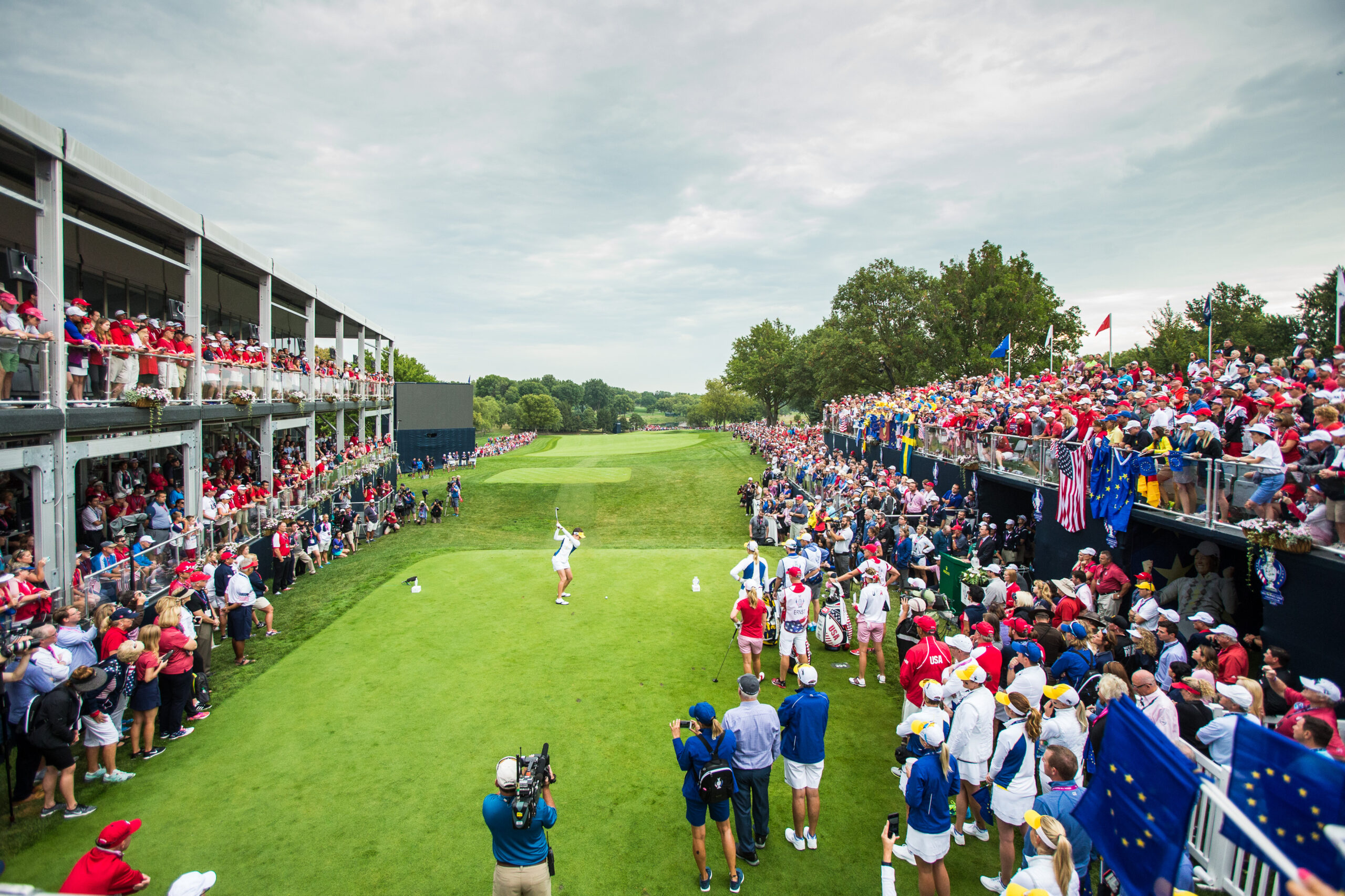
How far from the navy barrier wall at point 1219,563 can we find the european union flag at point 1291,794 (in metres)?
5.40

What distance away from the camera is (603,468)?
43750 mm

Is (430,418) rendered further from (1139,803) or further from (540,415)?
(540,415)

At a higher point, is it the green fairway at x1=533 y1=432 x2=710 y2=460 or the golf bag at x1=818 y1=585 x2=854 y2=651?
the green fairway at x1=533 y1=432 x2=710 y2=460

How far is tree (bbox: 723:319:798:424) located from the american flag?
64732 millimetres

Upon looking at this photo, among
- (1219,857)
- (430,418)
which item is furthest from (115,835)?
(430,418)

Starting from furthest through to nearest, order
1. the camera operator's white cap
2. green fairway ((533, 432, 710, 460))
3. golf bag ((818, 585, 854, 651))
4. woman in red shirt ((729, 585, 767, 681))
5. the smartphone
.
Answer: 1. green fairway ((533, 432, 710, 460))
2. golf bag ((818, 585, 854, 651))
3. woman in red shirt ((729, 585, 767, 681))
4. the camera operator's white cap
5. the smartphone

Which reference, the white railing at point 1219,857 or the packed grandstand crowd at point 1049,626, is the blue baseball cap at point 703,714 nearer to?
the packed grandstand crowd at point 1049,626

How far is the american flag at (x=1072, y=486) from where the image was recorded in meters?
12.0

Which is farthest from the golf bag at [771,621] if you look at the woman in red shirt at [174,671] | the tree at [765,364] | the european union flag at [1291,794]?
the tree at [765,364]

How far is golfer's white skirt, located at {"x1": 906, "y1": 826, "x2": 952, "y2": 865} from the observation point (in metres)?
5.21

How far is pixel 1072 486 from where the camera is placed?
484 inches

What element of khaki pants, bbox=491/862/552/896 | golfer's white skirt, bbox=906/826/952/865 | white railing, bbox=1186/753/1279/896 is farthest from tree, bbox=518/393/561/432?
white railing, bbox=1186/753/1279/896

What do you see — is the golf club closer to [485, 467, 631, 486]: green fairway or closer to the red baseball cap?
the red baseball cap

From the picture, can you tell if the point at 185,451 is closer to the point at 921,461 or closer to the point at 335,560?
the point at 335,560
